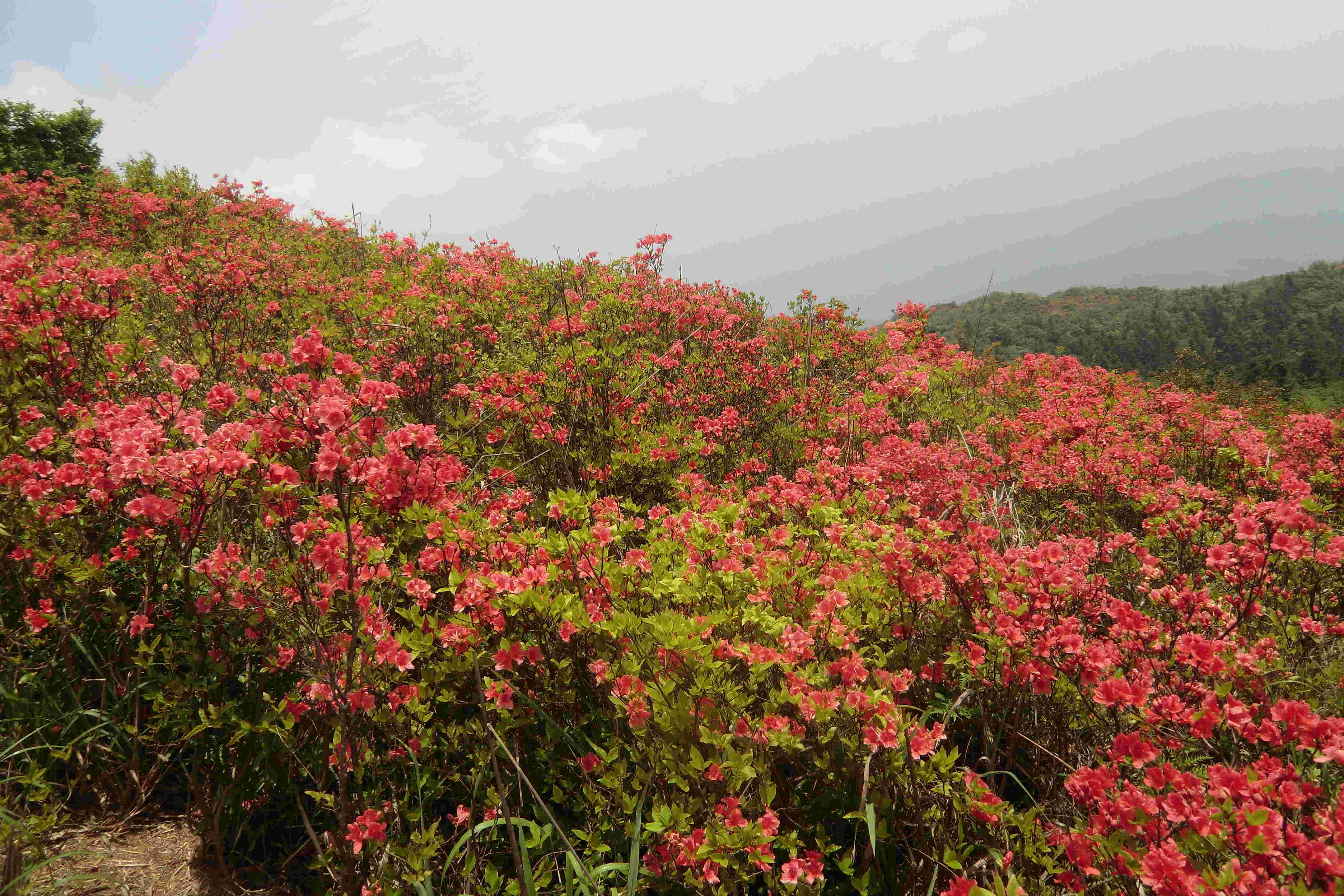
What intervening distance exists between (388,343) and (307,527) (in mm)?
3957

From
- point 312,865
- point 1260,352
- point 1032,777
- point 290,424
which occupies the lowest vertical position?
point 1260,352

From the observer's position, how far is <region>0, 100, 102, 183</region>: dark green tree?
15086mm

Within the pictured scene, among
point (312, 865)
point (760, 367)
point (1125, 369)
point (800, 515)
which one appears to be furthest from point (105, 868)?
point (1125, 369)

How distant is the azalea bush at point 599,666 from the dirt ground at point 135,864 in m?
0.10

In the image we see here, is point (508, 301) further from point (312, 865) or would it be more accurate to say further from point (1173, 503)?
point (1173, 503)

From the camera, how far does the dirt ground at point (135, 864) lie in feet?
7.29

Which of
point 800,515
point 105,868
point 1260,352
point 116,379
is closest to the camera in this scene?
point 105,868

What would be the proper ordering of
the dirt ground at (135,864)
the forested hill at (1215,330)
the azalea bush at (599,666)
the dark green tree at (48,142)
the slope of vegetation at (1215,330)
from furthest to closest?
1. the forested hill at (1215,330)
2. the slope of vegetation at (1215,330)
3. the dark green tree at (48,142)
4. the dirt ground at (135,864)
5. the azalea bush at (599,666)

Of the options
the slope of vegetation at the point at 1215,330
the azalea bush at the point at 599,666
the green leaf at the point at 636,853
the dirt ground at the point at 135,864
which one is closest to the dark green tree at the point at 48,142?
the azalea bush at the point at 599,666

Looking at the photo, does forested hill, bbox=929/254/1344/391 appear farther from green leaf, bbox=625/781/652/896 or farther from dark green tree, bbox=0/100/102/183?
dark green tree, bbox=0/100/102/183

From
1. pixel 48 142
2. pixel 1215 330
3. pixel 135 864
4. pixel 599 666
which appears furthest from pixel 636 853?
pixel 1215 330

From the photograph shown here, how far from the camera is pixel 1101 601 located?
9.88 ft

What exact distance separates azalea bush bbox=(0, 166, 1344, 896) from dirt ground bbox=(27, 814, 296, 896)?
0.10 metres

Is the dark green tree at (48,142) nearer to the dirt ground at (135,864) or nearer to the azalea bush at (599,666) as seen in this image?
the azalea bush at (599,666)
